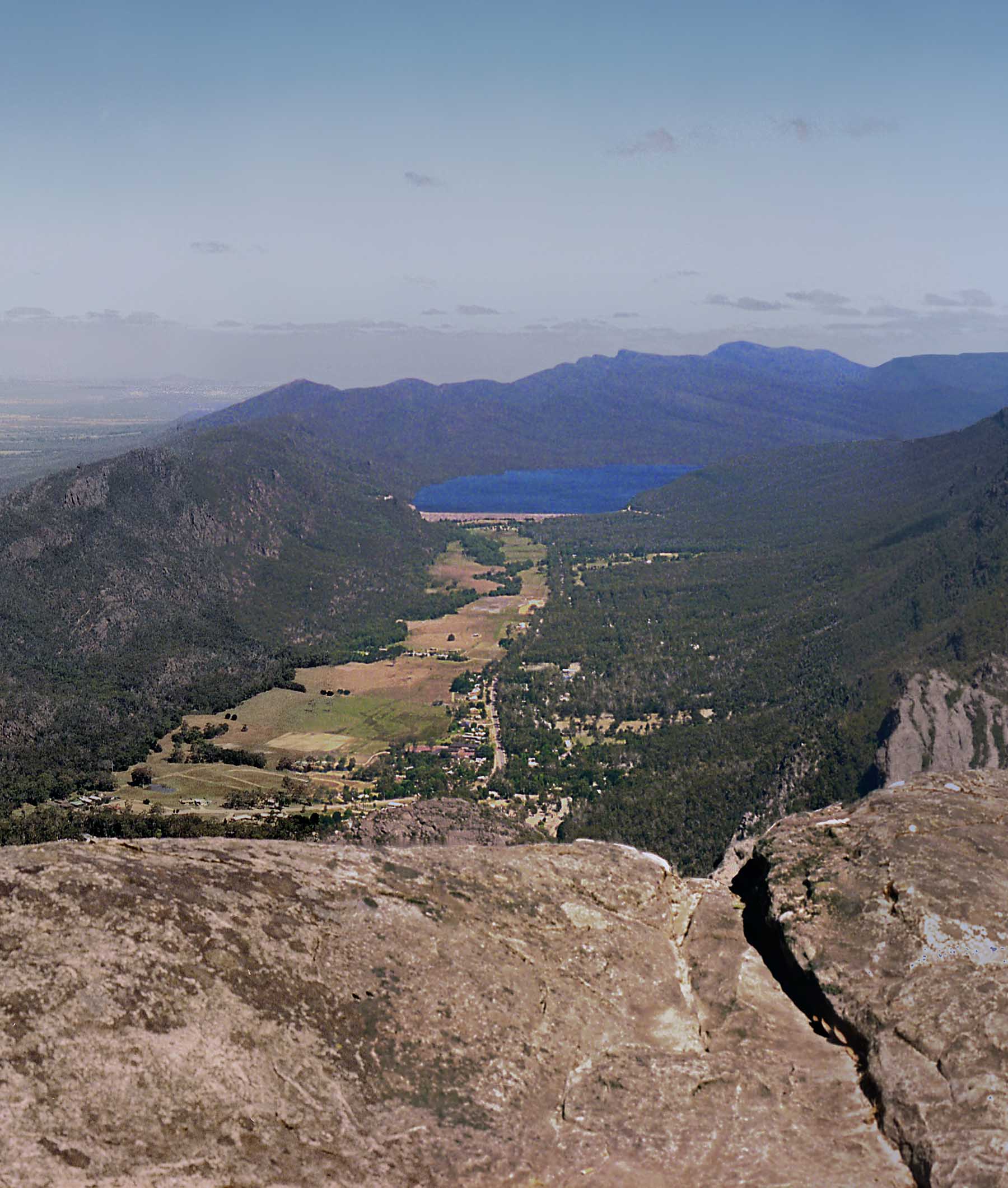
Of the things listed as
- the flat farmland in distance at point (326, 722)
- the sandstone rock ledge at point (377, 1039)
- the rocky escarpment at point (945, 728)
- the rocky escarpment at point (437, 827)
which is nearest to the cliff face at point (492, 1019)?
the sandstone rock ledge at point (377, 1039)

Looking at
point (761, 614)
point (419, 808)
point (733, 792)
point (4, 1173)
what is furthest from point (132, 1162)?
point (761, 614)

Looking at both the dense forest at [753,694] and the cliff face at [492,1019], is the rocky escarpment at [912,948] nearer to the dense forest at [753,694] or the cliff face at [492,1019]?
the cliff face at [492,1019]

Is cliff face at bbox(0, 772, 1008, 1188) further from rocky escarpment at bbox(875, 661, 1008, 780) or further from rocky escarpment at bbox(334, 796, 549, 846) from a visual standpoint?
rocky escarpment at bbox(875, 661, 1008, 780)

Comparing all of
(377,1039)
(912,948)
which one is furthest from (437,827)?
(377,1039)

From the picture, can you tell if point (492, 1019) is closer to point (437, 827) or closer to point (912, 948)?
point (912, 948)

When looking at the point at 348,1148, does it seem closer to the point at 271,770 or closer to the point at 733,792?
the point at 733,792

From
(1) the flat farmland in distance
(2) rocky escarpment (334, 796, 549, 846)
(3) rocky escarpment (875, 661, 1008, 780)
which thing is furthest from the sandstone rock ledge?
(3) rocky escarpment (875, 661, 1008, 780)
